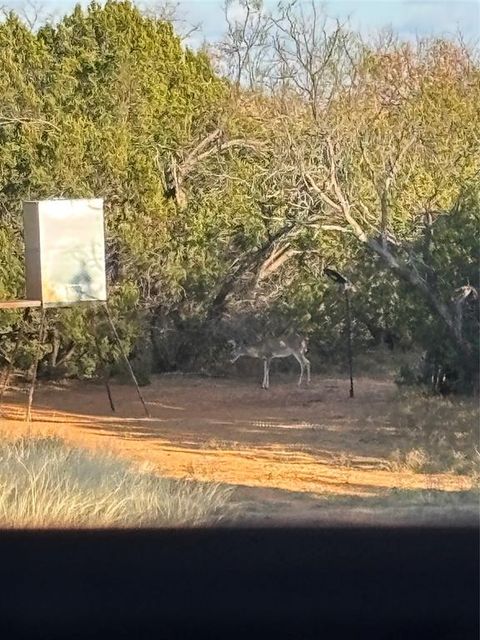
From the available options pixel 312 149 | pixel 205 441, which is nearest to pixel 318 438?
pixel 205 441

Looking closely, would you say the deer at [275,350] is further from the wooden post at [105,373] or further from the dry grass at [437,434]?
the dry grass at [437,434]

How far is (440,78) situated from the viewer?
1761 cm

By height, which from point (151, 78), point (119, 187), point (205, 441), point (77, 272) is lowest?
point (205, 441)

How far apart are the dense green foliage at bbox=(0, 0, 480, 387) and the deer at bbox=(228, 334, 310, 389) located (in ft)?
1.64

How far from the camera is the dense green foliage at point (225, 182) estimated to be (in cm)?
1347

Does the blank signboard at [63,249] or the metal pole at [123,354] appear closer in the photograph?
the blank signboard at [63,249]

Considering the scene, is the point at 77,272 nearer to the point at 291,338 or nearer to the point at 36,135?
the point at 36,135

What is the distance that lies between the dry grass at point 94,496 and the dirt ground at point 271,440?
13.6 inches

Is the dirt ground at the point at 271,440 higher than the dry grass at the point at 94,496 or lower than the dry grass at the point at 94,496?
lower

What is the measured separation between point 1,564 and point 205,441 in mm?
5932

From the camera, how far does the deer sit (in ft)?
52.0

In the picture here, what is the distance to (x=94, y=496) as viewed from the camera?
25.1 ft

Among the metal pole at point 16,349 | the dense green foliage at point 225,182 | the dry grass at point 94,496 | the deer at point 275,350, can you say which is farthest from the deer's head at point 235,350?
the dry grass at point 94,496

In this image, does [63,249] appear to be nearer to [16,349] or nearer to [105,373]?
[16,349]
